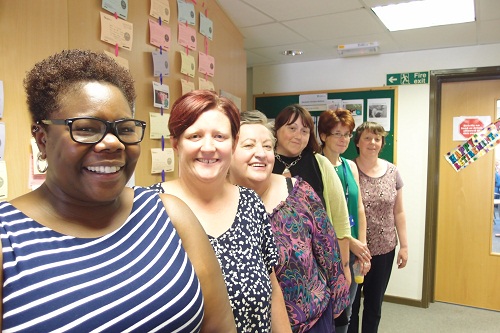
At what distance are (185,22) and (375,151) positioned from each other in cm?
156

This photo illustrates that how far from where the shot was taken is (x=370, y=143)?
2699mm

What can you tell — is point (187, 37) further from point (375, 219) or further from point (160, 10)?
point (375, 219)

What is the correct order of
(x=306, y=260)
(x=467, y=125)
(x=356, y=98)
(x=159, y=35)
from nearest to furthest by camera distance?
(x=306, y=260) < (x=159, y=35) < (x=467, y=125) < (x=356, y=98)

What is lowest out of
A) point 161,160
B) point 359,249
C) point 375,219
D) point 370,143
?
point 359,249

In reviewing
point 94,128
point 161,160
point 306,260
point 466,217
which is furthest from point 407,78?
point 94,128

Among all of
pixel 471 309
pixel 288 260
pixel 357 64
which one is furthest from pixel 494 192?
pixel 288 260

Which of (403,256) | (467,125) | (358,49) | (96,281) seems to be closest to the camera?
(96,281)

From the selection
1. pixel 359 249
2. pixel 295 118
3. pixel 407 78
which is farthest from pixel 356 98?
pixel 295 118

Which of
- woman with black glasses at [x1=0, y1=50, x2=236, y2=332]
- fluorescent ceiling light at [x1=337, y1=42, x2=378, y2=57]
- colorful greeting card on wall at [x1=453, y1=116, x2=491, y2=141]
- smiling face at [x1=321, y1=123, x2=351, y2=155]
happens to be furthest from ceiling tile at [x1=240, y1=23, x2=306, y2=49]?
woman with black glasses at [x1=0, y1=50, x2=236, y2=332]

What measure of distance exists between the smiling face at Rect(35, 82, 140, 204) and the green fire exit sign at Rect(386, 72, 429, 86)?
3241mm

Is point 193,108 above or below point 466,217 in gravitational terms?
above

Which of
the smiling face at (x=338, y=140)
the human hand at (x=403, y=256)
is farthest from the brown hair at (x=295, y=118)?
the human hand at (x=403, y=256)

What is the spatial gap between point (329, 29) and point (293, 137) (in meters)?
1.35

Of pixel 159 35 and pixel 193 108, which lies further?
pixel 159 35
